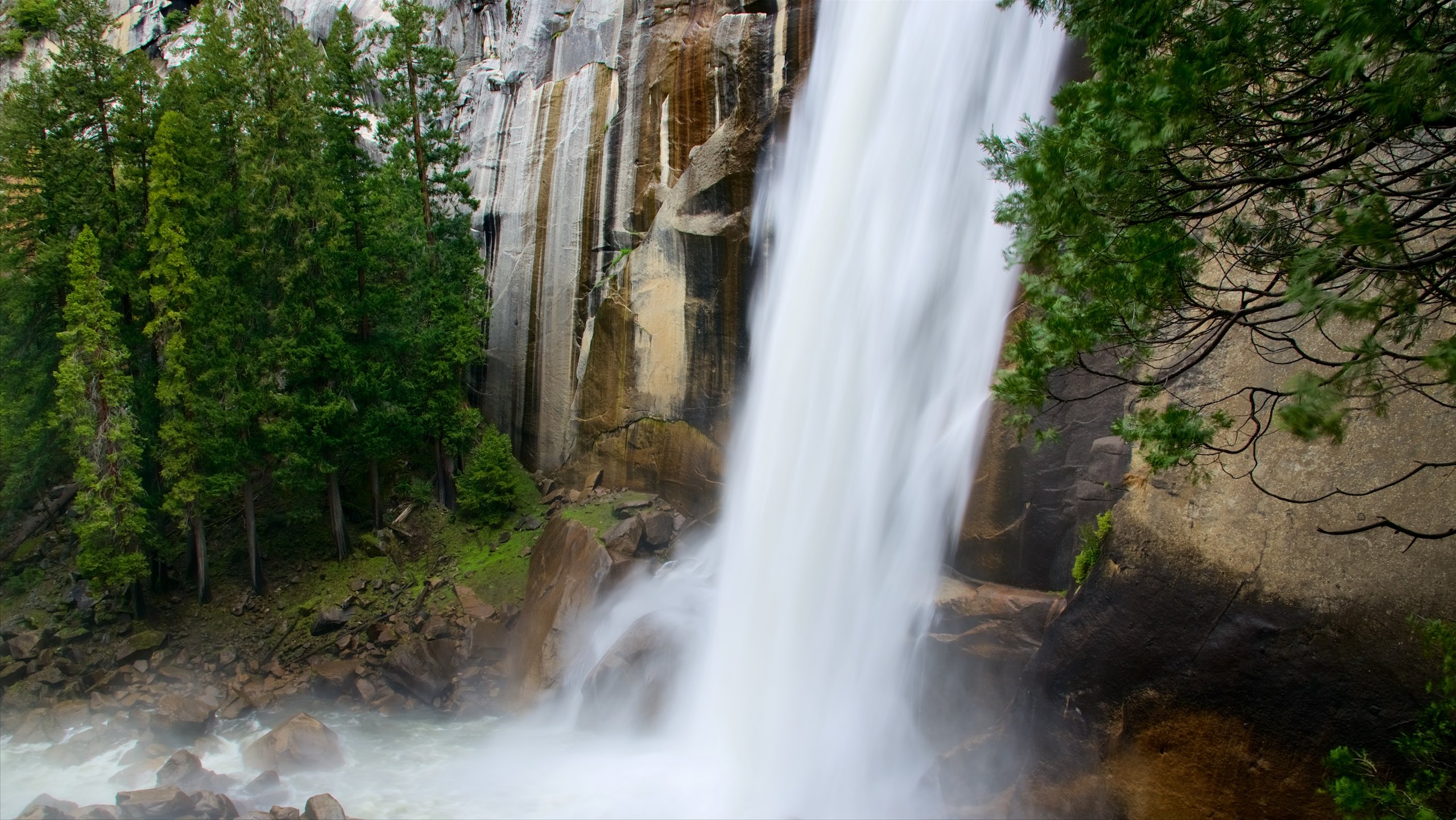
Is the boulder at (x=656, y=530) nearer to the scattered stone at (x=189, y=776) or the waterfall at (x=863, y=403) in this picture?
the waterfall at (x=863, y=403)

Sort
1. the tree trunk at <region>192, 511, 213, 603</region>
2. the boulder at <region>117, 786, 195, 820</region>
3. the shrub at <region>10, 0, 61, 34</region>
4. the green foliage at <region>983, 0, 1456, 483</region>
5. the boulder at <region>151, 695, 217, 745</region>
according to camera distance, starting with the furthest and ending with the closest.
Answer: the shrub at <region>10, 0, 61, 34</region> → the tree trunk at <region>192, 511, 213, 603</region> → the boulder at <region>151, 695, 217, 745</region> → the boulder at <region>117, 786, 195, 820</region> → the green foliage at <region>983, 0, 1456, 483</region>

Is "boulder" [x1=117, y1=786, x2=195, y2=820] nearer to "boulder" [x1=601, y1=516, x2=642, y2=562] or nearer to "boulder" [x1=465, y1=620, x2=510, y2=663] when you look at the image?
"boulder" [x1=465, y1=620, x2=510, y2=663]

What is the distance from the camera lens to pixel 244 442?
56.7 ft

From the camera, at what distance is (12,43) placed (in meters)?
36.1

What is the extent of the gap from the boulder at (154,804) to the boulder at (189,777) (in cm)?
63

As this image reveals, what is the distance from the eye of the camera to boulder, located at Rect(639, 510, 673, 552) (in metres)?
17.2

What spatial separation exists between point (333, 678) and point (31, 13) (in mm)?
37436

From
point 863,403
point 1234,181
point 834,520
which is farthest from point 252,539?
point 1234,181

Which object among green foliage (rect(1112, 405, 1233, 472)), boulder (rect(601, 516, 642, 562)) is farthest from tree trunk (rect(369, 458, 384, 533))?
green foliage (rect(1112, 405, 1233, 472))

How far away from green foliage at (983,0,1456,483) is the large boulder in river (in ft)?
39.5

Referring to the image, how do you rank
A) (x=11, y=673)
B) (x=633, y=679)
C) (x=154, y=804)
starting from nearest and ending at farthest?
(x=154, y=804) < (x=633, y=679) < (x=11, y=673)

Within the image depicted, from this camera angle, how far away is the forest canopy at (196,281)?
16.0 m

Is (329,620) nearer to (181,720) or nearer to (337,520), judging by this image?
(337,520)

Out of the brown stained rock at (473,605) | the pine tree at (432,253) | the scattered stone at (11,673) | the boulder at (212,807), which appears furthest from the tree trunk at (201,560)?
the boulder at (212,807)
